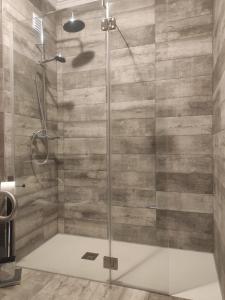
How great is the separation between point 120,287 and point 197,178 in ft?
3.86

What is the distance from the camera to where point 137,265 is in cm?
195

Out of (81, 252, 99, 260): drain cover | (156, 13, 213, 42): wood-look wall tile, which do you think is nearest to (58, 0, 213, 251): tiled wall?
(156, 13, 213, 42): wood-look wall tile

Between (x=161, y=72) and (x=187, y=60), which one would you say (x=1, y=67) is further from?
(x=187, y=60)

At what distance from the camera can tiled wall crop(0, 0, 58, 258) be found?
2.07m

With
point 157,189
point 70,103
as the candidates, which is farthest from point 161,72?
point 157,189

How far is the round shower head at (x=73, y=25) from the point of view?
2.12 metres

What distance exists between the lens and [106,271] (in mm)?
1844

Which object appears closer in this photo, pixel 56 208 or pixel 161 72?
pixel 161 72

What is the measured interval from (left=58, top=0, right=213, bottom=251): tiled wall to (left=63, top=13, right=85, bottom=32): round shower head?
5 centimetres

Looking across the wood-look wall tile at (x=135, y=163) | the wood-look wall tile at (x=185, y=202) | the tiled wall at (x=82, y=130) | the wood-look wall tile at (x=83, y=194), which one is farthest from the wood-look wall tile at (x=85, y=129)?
the wood-look wall tile at (x=185, y=202)

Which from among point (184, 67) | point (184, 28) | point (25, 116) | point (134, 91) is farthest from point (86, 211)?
point (184, 28)

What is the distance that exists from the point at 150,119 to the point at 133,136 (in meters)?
0.24

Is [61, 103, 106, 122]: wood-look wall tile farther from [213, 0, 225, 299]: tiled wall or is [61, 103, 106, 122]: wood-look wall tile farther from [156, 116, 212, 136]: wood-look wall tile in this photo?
[213, 0, 225, 299]: tiled wall

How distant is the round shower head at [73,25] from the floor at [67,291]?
222 centimetres
